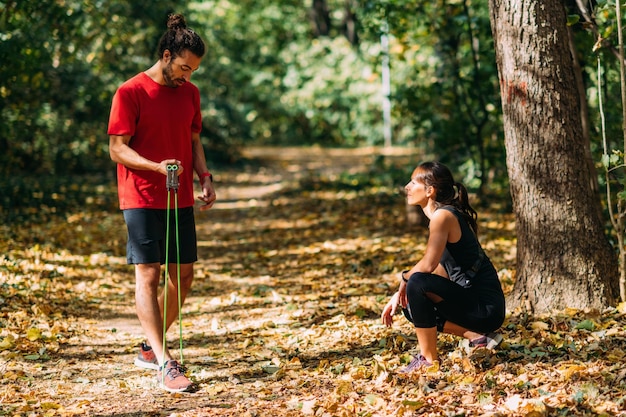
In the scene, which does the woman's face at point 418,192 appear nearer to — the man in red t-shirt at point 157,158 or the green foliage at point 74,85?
the man in red t-shirt at point 157,158

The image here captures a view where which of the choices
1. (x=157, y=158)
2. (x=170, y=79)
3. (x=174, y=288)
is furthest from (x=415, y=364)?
(x=170, y=79)

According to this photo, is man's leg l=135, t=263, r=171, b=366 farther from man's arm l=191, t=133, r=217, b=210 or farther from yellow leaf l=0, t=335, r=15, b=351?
yellow leaf l=0, t=335, r=15, b=351

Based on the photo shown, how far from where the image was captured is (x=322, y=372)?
472 cm

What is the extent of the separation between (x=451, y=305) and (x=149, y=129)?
1987 mm

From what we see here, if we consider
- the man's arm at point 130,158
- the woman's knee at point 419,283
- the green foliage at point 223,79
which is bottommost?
the woman's knee at point 419,283

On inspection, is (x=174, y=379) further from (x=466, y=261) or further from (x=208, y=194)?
(x=466, y=261)

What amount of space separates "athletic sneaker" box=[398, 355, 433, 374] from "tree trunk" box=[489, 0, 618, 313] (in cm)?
111

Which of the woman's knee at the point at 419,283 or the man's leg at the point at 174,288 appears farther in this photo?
the man's leg at the point at 174,288

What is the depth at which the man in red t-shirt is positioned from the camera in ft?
14.6

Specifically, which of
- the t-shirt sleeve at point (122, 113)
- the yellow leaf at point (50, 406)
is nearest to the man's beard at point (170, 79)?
the t-shirt sleeve at point (122, 113)

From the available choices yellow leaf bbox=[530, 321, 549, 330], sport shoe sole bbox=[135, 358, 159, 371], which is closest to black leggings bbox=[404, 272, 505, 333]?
yellow leaf bbox=[530, 321, 549, 330]

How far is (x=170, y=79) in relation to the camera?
15.0 ft

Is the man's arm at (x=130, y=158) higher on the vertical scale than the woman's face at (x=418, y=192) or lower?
higher

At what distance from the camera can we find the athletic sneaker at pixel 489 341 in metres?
4.51
